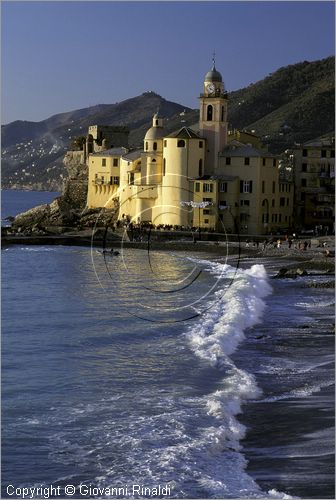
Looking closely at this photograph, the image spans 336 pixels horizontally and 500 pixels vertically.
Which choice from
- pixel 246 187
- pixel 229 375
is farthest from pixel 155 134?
pixel 229 375

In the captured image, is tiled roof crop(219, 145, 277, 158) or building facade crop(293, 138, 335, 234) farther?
building facade crop(293, 138, 335, 234)

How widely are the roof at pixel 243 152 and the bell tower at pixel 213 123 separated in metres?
0.40

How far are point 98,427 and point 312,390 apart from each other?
4279 mm

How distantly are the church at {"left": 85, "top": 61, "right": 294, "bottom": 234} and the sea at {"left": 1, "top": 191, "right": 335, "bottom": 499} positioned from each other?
22.7 meters

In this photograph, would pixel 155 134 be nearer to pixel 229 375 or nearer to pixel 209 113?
pixel 209 113

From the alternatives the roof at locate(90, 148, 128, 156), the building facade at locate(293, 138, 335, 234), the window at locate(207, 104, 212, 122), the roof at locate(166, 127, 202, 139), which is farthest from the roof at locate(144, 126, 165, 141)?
the building facade at locate(293, 138, 335, 234)

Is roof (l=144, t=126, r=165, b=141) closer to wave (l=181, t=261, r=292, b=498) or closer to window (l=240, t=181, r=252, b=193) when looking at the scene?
window (l=240, t=181, r=252, b=193)

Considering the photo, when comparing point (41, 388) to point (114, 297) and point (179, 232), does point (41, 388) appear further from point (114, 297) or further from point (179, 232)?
point (179, 232)

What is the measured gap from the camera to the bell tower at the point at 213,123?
201 feet

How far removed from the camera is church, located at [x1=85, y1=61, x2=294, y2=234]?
60.2 meters

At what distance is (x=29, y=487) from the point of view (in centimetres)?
1398

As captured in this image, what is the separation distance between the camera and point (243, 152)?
61031 millimetres

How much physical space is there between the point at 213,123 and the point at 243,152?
2.34 m

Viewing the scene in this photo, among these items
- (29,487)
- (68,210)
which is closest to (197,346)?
(29,487)
